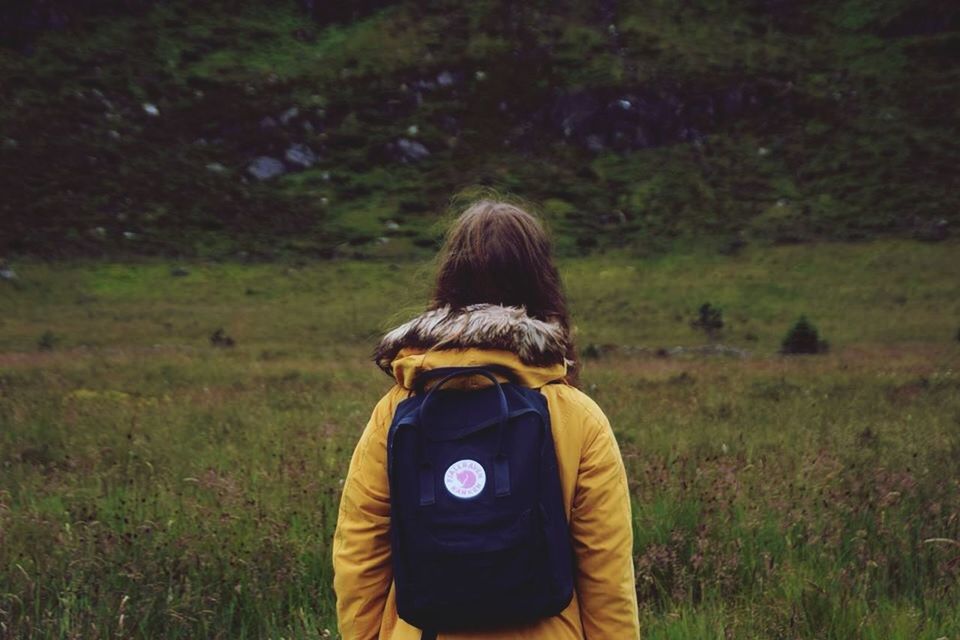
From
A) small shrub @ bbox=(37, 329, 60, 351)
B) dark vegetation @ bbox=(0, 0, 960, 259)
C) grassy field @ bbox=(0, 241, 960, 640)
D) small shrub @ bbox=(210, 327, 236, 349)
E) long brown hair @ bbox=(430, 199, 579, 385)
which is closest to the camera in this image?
long brown hair @ bbox=(430, 199, 579, 385)

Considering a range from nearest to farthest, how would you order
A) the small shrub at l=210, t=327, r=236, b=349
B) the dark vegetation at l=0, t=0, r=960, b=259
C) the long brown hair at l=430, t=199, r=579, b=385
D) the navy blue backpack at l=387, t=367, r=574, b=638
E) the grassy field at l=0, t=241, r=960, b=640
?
A: the navy blue backpack at l=387, t=367, r=574, b=638 < the long brown hair at l=430, t=199, r=579, b=385 < the grassy field at l=0, t=241, r=960, b=640 < the small shrub at l=210, t=327, r=236, b=349 < the dark vegetation at l=0, t=0, r=960, b=259

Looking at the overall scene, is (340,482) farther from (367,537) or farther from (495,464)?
(495,464)

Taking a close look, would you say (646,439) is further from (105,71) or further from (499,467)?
(105,71)

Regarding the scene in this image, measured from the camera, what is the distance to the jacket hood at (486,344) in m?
2.23

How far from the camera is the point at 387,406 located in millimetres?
2428

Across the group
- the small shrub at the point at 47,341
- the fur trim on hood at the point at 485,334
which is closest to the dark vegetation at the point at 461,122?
the small shrub at the point at 47,341

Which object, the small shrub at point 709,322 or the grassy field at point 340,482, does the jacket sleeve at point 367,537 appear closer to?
the grassy field at point 340,482

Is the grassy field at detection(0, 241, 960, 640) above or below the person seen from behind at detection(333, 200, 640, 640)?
below

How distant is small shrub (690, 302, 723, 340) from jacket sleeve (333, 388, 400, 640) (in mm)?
22476

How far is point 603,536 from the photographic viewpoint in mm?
2361

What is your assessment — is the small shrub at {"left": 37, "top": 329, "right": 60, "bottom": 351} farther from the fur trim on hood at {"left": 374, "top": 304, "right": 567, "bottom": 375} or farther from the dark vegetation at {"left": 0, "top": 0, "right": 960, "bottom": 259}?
the fur trim on hood at {"left": 374, "top": 304, "right": 567, "bottom": 375}

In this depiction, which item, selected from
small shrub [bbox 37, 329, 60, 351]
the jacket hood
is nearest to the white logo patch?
the jacket hood

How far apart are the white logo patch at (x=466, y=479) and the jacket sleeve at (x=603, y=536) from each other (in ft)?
1.20

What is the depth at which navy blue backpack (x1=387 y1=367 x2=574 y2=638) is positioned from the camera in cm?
210
